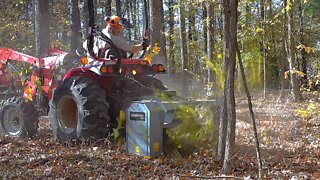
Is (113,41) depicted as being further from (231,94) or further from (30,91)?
(231,94)

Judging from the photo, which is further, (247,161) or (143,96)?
(143,96)

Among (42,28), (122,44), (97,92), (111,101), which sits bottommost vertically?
(111,101)

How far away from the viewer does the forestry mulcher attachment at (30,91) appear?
27.6 ft

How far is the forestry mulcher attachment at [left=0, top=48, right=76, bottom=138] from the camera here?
842 cm

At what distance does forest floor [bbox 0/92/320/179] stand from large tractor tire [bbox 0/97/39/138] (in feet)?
1.01

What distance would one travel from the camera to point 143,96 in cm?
711

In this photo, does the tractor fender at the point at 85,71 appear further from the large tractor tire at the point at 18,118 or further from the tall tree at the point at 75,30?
the tall tree at the point at 75,30

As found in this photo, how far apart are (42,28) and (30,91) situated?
5.24 m

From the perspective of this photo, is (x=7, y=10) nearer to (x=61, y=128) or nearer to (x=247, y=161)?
(x=61, y=128)

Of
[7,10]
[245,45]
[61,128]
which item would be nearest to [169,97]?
[61,128]

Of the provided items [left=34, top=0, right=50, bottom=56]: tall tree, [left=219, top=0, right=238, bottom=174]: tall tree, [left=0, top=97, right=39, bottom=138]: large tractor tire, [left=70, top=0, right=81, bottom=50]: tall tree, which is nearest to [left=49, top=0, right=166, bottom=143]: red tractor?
[left=0, top=97, right=39, bottom=138]: large tractor tire

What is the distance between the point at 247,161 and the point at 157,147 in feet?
4.26

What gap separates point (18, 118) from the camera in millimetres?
8750

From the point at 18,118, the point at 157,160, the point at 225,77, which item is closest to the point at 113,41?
the point at 157,160
